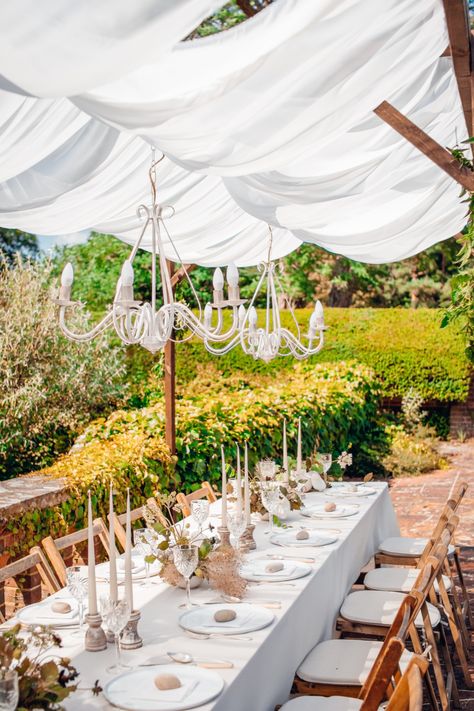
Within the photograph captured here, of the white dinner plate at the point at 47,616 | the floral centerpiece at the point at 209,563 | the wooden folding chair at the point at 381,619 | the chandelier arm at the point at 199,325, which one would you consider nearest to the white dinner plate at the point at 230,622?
the floral centerpiece at the point at 209,563

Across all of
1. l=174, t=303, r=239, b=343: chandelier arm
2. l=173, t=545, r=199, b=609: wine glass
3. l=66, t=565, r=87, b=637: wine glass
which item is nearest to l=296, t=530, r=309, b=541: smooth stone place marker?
l=174, t=303, r=239, b=343: chandelier arm

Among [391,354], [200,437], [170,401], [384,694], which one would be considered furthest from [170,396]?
[391,354]

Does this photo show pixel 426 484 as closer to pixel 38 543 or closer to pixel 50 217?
pixel 38 543

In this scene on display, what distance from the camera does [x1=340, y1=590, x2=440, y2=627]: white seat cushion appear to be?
3.87 m

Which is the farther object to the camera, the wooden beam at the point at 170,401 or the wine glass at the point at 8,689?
the wooden beam at the point at 170,401

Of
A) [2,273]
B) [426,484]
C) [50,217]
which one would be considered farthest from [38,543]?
[426,484]

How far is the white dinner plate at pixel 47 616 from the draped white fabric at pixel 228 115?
1747 mm

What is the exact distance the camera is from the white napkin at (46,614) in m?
2.98

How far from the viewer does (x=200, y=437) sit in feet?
22.3

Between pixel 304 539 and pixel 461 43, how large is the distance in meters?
2.44

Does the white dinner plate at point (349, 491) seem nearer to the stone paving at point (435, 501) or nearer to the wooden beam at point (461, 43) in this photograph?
the stone paving at point (435, 501)

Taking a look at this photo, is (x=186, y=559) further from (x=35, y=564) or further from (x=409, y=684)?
(x=409, y=684)

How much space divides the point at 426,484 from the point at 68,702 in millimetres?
8004

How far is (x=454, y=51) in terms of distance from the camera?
3.64 meters
